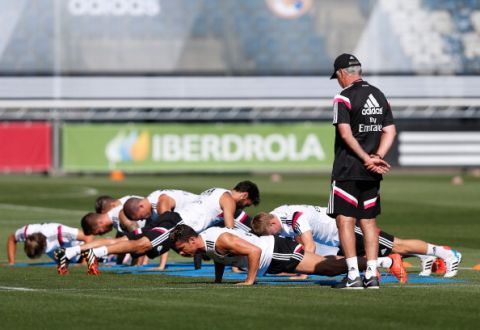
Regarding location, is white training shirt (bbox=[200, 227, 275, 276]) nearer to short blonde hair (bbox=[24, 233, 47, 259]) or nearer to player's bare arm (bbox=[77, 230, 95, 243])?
short blonde hair (bbox=[24, 233, 47, 259])

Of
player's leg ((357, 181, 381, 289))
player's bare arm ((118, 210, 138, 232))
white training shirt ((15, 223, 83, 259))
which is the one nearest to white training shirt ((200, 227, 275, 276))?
player's leg ((357, 181, 381, 289))

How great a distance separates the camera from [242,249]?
1427cm

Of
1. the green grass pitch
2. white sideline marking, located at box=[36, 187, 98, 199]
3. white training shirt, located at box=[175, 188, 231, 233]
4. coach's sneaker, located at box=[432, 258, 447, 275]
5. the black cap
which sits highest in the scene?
the black cap

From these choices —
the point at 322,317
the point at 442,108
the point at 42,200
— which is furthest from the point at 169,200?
the point at 442,108

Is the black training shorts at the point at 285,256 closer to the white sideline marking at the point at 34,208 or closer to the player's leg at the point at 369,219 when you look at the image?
the player's leg at the point at 369,219

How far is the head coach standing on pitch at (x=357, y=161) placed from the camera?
1359cm

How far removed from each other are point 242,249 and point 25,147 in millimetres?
33889

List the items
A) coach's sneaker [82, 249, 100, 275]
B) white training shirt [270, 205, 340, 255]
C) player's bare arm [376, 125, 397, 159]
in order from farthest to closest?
white training shirt [270, 205, 340, 255] < coach's sneaker [82, 249, 100, 275] < player's bare arm [376, 125, 397, 159]

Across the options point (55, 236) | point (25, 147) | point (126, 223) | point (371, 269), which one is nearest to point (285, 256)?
point (371, 269)

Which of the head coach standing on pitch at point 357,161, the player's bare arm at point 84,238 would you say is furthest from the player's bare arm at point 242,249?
the player's bare arm at point 84,238

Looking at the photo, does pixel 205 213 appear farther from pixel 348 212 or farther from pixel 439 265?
pixel 348 212

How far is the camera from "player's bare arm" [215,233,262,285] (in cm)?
1427

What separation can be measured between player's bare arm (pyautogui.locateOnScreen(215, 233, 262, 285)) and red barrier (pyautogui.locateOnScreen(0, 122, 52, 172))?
3341 centimetres

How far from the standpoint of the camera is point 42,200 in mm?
35438
